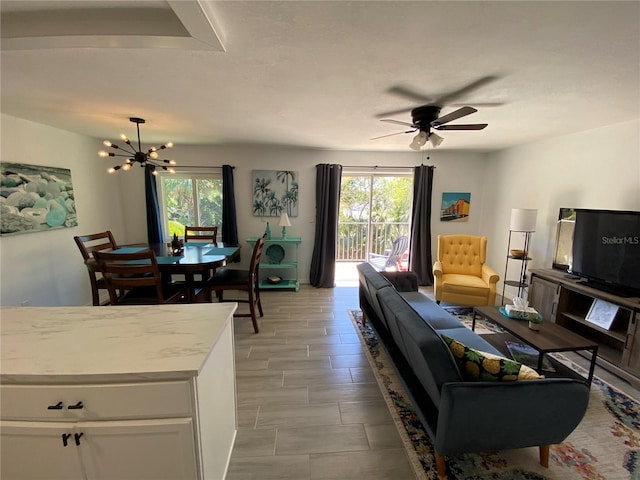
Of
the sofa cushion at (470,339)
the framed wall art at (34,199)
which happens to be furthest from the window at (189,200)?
the sofa cushion at (470,339)

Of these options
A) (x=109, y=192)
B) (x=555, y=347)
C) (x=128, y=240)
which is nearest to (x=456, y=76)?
(x=555, y=347)

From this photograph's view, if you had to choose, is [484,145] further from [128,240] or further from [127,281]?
[128,240]

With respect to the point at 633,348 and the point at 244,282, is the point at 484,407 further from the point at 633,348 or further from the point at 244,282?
the point at 244,282

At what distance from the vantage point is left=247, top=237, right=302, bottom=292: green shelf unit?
4.27 m

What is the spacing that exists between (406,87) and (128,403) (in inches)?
91.5

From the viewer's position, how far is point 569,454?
1563 millimetres

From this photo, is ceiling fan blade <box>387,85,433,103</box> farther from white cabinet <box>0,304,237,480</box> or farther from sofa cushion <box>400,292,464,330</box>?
white cabinet <box>0,304,237,480</box>

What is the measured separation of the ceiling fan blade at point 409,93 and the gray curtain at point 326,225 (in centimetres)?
220

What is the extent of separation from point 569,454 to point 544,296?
5.98 feet

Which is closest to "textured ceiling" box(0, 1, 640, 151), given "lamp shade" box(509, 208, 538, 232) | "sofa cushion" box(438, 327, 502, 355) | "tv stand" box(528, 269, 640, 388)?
"lamp shade" box(509, 208, 538, 232)

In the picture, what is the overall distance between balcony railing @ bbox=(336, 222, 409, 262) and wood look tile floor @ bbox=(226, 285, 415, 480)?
88.9 inches

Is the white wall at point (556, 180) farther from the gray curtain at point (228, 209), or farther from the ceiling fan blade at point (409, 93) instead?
the gray curtain at point (228, 209)

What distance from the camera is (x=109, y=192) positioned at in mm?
3912

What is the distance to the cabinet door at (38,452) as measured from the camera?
3.18 ft
